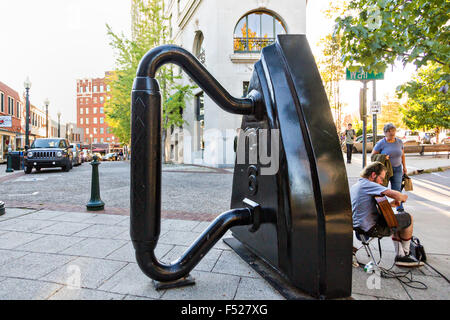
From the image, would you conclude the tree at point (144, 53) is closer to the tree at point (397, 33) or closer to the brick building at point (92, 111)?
the tree at point (397, 33)

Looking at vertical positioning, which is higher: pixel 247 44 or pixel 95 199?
pixel 247 44

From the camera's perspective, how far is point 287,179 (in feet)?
7.88

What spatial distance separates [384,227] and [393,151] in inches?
121

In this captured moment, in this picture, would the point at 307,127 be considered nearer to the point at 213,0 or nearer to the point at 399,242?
the point at 399,242

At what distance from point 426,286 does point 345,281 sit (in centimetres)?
105

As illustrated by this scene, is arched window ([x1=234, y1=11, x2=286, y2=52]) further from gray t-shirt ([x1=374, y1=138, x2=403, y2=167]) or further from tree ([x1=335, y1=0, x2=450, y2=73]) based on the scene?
tree ([x1=335, y1=0, x2=450, y2=73])

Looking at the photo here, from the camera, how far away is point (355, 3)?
477 centimetres

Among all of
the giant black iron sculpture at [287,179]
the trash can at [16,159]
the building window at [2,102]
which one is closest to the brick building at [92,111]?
the building window at [2,102]

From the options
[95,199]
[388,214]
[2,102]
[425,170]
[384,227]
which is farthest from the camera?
[2,102]

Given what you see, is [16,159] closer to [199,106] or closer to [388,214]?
[199,106]

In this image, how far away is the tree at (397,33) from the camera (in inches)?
144

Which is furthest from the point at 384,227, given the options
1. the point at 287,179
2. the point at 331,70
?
the point at 331,70

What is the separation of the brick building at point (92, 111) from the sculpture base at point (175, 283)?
104 m

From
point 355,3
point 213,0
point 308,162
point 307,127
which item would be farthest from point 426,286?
point 213,0
